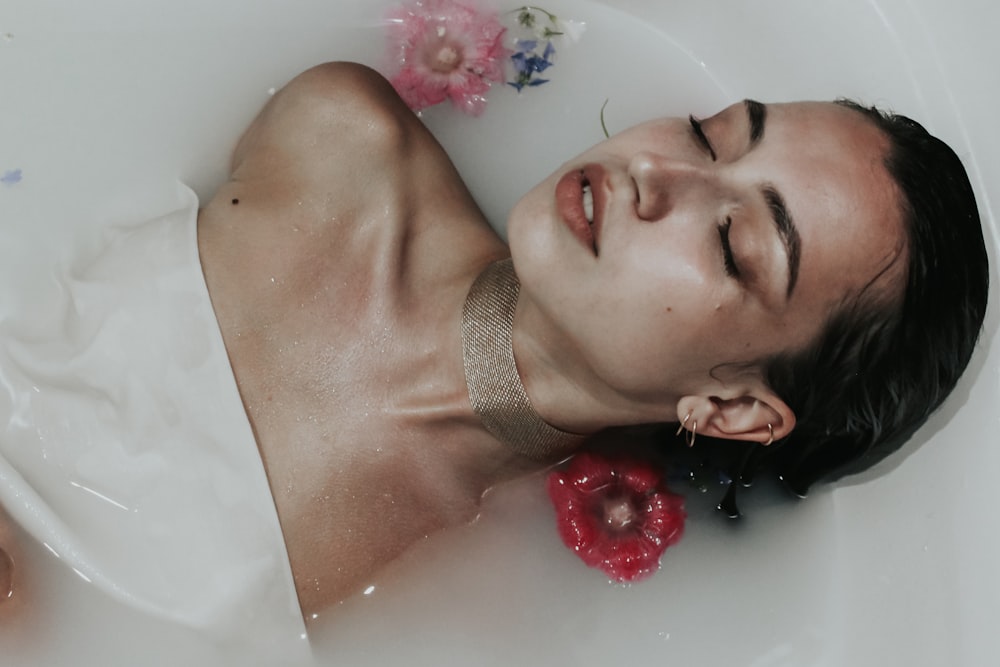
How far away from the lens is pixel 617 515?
1405 millimetres

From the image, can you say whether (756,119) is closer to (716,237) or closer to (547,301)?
(716,237)

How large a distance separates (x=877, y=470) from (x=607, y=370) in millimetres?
535

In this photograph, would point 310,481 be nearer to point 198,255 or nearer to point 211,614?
point 211,614

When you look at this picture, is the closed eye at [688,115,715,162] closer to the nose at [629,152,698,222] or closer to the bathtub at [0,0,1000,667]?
the nose at [629,152,698,222]

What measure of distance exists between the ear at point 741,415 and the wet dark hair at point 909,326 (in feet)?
0.08

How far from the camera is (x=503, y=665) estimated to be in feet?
4.48

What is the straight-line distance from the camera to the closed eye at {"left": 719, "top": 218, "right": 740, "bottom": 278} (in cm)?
99

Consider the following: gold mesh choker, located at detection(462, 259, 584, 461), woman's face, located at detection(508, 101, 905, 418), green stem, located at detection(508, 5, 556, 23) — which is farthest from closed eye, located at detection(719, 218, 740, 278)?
green stem, located at detection(508, 5, 556, 23)

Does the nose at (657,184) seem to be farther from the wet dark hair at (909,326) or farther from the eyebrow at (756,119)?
the wet dark hair at (909,326)

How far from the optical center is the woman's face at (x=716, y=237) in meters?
0.98

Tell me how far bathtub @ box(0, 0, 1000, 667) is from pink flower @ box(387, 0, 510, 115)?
0.13 ft

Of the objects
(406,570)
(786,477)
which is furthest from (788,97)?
(406,570)

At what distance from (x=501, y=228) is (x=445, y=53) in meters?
0.31

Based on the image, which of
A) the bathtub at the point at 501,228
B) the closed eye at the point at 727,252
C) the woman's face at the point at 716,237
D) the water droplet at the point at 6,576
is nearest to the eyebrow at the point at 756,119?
the woman's face at the point at 716,237
